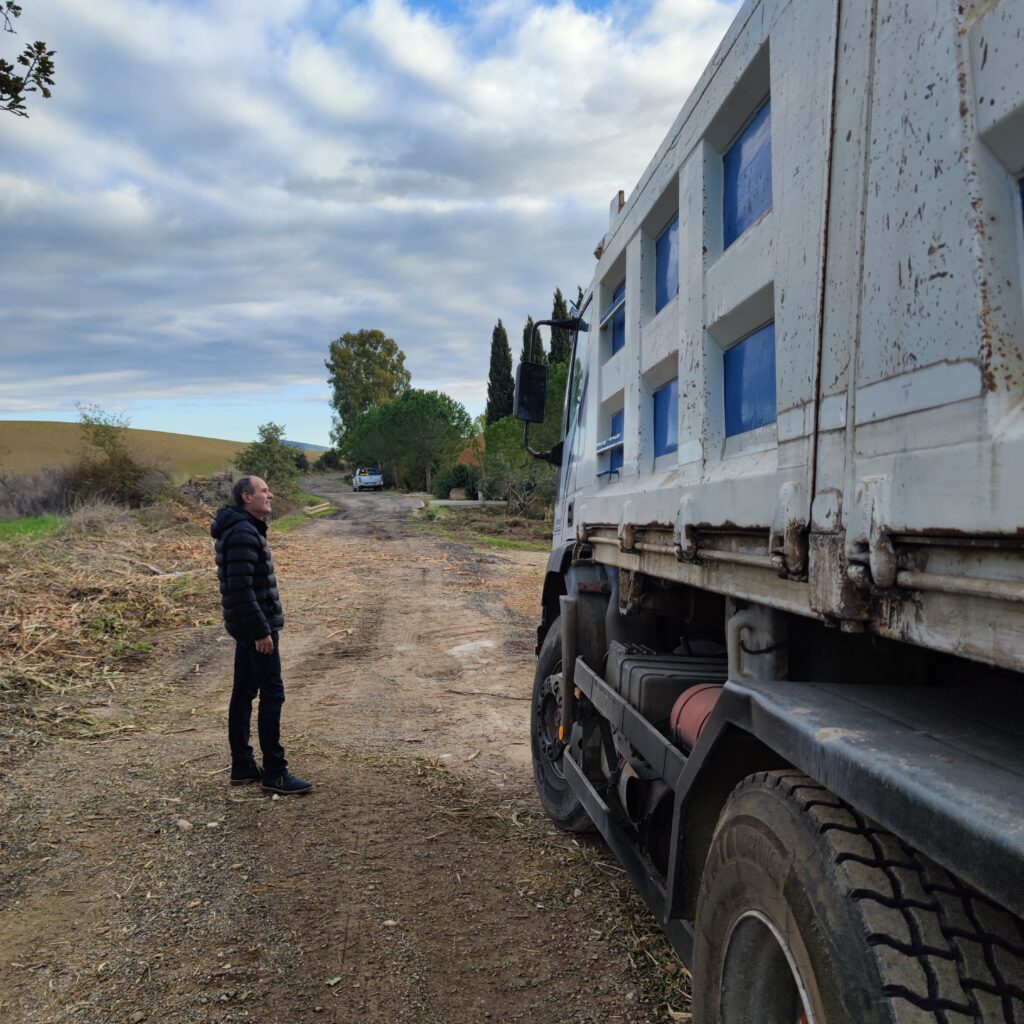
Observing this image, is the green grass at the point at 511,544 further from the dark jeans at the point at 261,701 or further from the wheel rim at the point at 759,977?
the wheel rim at the point at 759,977

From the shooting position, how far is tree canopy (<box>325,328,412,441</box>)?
73688mm

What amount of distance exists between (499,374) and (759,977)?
205 feet

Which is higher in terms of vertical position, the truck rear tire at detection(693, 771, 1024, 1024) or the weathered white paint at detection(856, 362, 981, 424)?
the weathered white paint at detection(856, 362, 981, 424)

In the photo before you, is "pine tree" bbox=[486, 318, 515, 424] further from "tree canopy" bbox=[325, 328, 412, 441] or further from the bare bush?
the bare bush

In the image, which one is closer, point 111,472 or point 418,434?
point 111,472

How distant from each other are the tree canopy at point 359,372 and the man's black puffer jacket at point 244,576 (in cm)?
6981

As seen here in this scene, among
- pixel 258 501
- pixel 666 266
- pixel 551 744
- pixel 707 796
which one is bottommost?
pixel 551 744

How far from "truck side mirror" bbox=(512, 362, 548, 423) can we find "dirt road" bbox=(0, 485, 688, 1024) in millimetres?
2349

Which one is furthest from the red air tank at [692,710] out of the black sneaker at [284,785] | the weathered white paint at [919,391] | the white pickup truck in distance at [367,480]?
the white pickup truck in distance at [367,480]

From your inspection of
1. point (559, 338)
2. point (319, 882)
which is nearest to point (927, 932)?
point (319, 882)

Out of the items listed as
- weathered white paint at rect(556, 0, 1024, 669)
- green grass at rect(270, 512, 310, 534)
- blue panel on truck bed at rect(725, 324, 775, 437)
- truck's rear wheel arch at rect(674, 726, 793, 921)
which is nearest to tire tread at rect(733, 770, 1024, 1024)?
weathered white paint at rect(556, 0, 1024, 669)

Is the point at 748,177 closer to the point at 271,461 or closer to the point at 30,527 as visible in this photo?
the point at 30,527

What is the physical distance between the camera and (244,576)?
486 centimetres

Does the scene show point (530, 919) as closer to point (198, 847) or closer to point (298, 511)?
point (198, 847)
